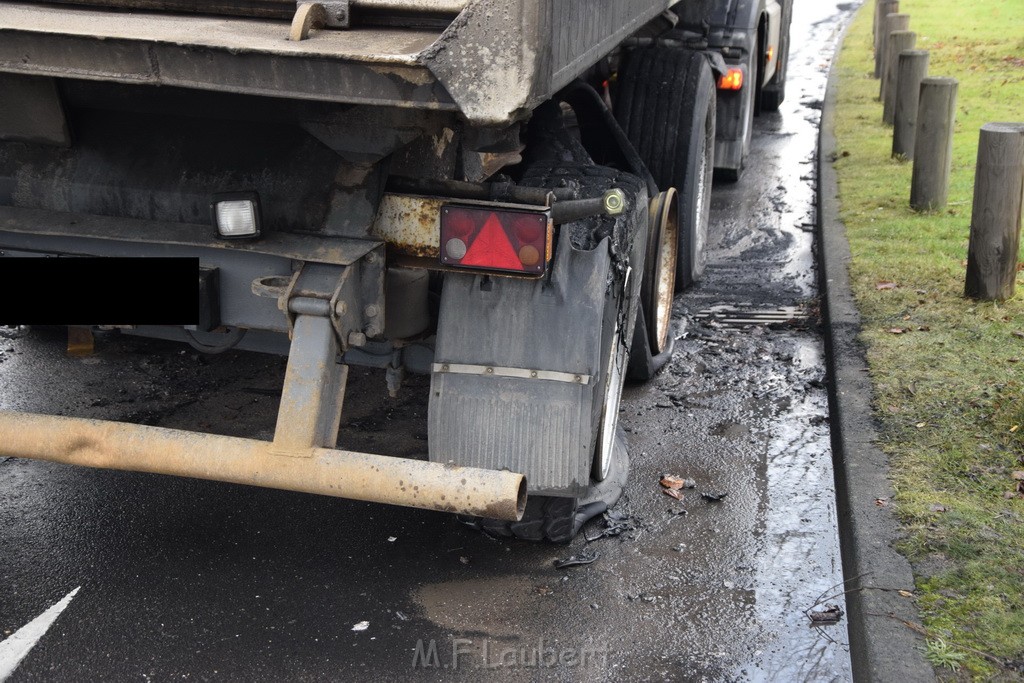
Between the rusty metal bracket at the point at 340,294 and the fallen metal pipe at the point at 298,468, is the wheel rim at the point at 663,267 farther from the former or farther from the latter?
the fallen metal pipe at the point at 298,468

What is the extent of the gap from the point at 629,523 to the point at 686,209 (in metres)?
2.43

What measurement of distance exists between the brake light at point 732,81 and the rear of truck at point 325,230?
432cm

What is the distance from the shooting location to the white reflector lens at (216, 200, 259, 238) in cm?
304

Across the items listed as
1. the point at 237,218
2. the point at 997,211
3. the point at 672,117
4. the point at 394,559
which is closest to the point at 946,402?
the point at 997,211

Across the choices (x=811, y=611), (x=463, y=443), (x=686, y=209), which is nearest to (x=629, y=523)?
(x=811, y=611)

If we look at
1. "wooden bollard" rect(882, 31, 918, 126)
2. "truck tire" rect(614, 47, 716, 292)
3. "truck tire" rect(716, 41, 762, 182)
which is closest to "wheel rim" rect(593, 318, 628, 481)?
"truck tire" rect(614, 47, 716, 292)

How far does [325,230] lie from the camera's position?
316cm

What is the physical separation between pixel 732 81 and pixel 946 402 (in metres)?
3.72

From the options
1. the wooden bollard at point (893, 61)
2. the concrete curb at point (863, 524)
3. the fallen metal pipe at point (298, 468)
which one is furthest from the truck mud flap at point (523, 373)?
the wooden bollard at point (893, 61)

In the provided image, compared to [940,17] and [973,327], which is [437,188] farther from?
[940,17]

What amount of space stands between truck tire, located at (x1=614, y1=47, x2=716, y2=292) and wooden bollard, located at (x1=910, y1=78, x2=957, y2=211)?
6.39 feet

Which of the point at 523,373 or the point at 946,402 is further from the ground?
the point at 523,373

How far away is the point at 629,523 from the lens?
12.9ft

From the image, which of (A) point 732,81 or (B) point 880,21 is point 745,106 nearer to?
(A) point 732,81
